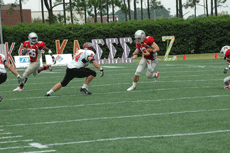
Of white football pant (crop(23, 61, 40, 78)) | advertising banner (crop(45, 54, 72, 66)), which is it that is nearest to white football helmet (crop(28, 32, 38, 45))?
white football pant (crop(23, 61, 40, 78))

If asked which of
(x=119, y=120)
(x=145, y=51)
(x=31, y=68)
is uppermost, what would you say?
(x=145, y=51)

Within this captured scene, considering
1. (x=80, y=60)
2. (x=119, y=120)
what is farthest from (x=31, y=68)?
(x=119, y=120)

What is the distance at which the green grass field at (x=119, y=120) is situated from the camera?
6.07 metres

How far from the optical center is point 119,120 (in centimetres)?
809

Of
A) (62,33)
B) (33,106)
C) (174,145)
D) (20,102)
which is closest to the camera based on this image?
(174,145)

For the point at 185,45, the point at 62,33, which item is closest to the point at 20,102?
the point at 62,33

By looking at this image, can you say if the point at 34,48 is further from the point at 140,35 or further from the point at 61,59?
the point at 61,59

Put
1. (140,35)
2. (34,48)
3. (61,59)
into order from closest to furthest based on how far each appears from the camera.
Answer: (140,35) < (34,48) < (61,59)

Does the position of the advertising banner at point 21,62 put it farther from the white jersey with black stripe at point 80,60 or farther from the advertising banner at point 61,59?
the white jersey with black stripe at point 80,60

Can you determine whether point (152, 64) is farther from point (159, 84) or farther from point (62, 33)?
point (62, 33)

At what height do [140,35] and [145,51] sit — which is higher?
[140,35]

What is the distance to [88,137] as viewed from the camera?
6.65m

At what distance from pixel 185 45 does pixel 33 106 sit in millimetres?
28727

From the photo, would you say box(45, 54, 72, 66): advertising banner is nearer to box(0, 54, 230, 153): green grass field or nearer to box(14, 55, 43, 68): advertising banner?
box(14, 55, 43, 68): advertising banner
